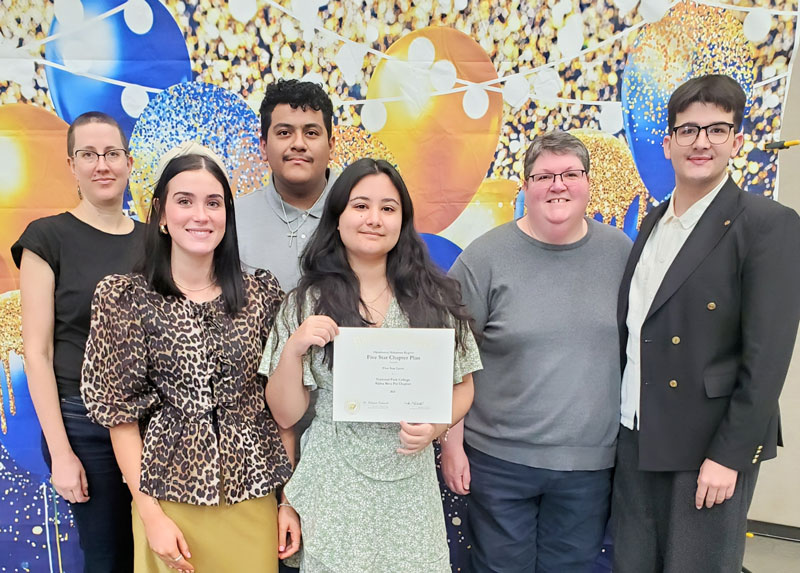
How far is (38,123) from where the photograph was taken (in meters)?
2.17

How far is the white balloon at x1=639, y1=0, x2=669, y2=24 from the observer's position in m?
2.08

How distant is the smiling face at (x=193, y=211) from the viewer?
129 cm

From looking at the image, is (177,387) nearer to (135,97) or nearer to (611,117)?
(135,97)

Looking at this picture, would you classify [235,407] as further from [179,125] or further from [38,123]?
[38,123]

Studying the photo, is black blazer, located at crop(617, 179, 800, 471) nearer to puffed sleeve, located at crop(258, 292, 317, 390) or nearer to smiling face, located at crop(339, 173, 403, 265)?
smiling face, located at crop(339, 173, 403, 265)

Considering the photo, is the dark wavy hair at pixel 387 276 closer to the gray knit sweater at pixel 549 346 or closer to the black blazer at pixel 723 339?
the gray knit sweater at pixel 549 346

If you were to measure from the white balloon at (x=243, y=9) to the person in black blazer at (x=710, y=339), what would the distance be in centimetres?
171

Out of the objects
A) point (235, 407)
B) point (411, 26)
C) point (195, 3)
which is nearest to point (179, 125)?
point (195, 3)

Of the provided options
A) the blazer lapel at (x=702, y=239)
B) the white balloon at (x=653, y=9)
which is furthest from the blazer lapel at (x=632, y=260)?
the white balloon at (x=653, y=9)

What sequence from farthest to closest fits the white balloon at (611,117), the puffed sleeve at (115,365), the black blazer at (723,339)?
1. the white balloon at (611,117)
2. the black blazer at (723,339)
3. the puffed sleeve at (115,365)

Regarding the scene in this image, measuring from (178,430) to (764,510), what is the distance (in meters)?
3.16

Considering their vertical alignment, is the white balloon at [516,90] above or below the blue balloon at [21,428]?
above

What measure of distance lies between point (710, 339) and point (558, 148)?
74cm

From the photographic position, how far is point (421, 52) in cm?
214
